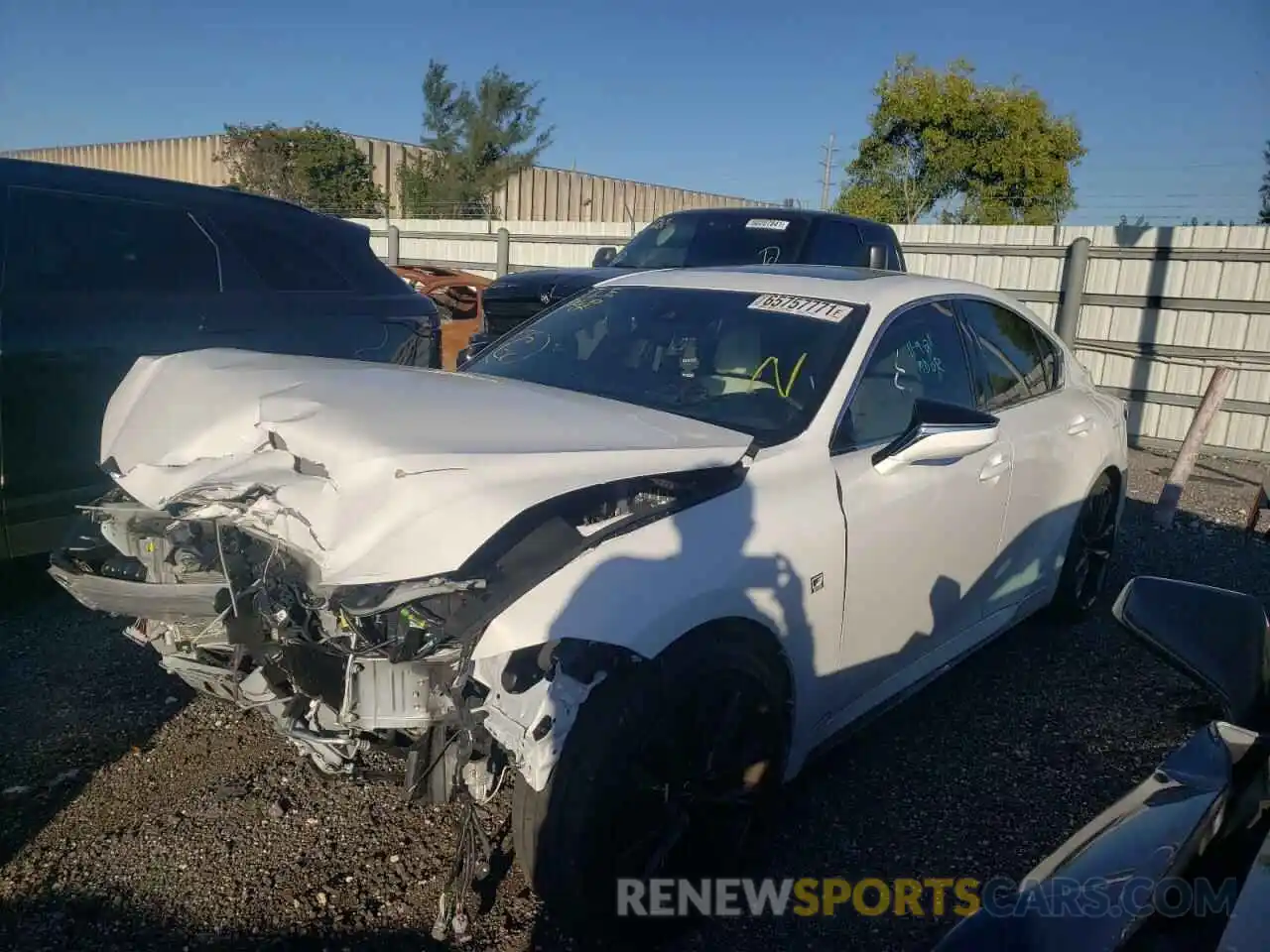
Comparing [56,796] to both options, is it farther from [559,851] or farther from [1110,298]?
[1110,298]

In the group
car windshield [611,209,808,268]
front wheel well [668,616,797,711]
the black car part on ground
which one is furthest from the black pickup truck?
the black car part on ground

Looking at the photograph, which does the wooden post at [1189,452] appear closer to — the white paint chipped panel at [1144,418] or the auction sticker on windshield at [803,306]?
the white paint chipped panel at [1144,418]

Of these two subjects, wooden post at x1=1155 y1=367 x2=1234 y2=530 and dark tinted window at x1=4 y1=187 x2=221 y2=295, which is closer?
dark tinted window at x1=4 y1=187 x2=221 y2=295

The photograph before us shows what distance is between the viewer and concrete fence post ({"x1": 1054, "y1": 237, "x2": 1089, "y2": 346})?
9859mm

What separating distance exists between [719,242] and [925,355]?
15.6 feet

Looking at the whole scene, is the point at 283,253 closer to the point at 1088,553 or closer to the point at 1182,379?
the point at 1088,553

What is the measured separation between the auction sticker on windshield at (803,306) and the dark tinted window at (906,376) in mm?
178

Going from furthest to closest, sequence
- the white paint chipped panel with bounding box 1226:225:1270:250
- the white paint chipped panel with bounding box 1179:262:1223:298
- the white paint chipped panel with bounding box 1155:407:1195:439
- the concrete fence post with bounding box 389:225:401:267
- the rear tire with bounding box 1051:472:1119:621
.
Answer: the concrete fence post with bounding box 389:225:401:267 → the white paint chipped panel with bounding box 1155:407:1195:439 → the white paint chipped panel with bounding box 1179:262:1223:298 → the white paint chipped panel with bounding box 1226:225:1270:250 → the rear tire with bounding box 1051:472:1119:621

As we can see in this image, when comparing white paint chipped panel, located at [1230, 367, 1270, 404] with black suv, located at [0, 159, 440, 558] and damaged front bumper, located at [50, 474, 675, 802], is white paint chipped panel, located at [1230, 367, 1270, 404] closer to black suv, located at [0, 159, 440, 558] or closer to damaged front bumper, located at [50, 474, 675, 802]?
black suv, located at [0, 159, 440, 558]

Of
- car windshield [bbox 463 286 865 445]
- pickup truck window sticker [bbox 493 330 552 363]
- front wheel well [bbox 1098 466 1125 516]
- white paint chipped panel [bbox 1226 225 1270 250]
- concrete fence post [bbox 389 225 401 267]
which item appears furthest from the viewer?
concrete fence post [bbox 389 225 401 267]

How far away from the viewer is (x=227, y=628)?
2465 mm

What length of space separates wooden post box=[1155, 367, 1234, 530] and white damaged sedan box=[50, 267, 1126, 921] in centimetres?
423

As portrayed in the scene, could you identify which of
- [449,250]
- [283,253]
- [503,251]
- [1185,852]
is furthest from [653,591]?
[449,250]

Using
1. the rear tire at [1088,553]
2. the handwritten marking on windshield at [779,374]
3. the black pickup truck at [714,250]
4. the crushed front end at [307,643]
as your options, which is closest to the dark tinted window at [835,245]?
the black pickup truck at [714,250]
